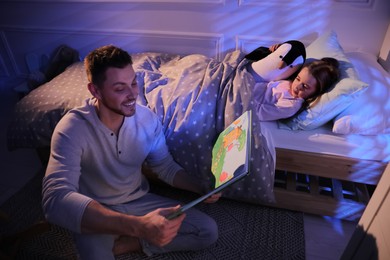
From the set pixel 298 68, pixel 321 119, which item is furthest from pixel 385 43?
pixel 321 119

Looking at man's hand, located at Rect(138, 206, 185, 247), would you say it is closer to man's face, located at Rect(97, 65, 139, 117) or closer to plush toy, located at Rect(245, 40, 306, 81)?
man's face, located at Rect(97, 65, 139, 117)

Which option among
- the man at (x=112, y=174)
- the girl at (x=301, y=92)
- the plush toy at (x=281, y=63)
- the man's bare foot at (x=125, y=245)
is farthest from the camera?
the plush toy at (x=281, y=63)

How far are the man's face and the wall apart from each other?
1.33 meters

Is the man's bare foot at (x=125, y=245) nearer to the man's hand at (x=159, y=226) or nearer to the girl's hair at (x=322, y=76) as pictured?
the man's hand at (x=159, y=226)

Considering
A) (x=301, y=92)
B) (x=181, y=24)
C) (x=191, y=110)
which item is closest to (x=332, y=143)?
(x=301, y=92)

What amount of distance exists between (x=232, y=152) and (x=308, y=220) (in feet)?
3.09

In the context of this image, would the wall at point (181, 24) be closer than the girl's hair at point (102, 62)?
No

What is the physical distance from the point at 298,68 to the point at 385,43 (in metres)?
0.67

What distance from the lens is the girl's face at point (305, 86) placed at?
4.62ft

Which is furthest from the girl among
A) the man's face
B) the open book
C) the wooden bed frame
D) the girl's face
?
the man's face

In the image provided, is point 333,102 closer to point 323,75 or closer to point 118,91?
point 323,75

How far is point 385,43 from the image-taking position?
1729 mm

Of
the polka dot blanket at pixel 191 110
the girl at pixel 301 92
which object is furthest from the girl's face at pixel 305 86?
the polka dot blanket at pixel 191 110

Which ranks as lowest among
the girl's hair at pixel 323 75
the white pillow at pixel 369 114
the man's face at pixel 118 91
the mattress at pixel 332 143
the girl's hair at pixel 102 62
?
the mattress at pixel 332 143
